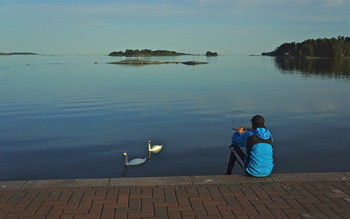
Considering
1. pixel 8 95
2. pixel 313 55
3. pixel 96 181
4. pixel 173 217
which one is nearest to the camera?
pixel 173 217

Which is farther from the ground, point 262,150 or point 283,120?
point 262,150

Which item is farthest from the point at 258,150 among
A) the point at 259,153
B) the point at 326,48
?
the point at 326,48

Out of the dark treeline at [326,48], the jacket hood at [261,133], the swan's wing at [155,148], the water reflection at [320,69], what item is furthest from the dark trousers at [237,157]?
the dark treeline at [326,48]

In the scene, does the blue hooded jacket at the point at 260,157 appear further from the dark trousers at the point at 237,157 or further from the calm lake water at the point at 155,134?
the calm lake water at the point at 155,134

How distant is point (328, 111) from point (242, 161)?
1387 cm

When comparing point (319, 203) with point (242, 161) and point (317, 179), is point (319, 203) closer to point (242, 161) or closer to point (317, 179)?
point (317, 179)

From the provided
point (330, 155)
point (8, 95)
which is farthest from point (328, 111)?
point (8, 95)

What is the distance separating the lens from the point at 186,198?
5.43 metres

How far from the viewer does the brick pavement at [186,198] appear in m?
4.93

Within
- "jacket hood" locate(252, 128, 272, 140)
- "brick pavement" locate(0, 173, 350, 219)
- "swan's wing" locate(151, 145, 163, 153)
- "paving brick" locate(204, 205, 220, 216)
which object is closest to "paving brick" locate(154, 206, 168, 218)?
"brick pavement" locate(0, 173, 350, 219)

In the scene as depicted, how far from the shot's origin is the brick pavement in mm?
4930

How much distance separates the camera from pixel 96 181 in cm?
612

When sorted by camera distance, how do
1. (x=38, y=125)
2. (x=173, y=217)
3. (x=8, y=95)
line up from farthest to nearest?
(x=8, y=95)
(x=38, y=125)
(x=173, y=217)

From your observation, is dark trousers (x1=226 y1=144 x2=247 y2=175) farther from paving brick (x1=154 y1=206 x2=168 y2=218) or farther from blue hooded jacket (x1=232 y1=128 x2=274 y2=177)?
paving brick (x1=154 y1=206 x2=168 y2=218)
